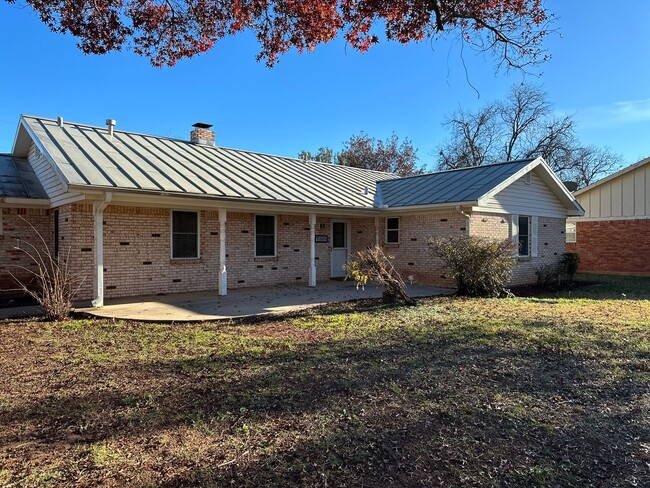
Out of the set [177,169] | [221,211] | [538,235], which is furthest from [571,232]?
[177,169]

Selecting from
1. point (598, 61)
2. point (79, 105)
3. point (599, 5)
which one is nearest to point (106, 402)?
point (599, 5)

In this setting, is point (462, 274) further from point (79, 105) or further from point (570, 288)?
point (79, 105)

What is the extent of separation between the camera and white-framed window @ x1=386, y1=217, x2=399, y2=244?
51.4 ft

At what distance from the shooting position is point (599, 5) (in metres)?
7.54

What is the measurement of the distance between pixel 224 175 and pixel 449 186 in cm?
760

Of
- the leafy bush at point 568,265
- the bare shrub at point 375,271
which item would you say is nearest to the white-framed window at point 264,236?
the bare shrub at point 375,271

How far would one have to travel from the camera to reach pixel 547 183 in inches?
640

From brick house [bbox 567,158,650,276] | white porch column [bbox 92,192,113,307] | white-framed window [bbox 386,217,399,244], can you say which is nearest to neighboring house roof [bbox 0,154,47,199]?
white porch column [bbox 92,192,113,307]

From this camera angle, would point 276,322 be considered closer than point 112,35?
No

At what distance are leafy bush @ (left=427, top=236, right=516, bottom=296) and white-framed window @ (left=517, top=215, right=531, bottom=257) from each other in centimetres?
398

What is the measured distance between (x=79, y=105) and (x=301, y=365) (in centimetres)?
2274

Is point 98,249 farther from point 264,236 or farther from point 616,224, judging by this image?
point 616,224

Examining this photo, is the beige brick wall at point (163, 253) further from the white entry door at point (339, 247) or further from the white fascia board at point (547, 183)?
the white fascia board at point (547, 183)

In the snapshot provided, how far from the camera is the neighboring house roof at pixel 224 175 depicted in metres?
10.1
